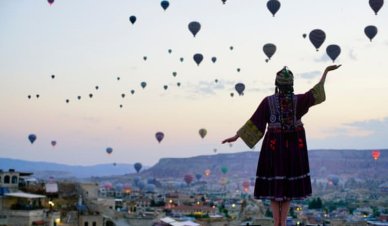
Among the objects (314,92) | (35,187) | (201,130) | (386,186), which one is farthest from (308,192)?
(386,186)

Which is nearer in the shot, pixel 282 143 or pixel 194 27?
pixel 282 143

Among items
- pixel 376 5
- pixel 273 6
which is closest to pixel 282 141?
pixel 273 6

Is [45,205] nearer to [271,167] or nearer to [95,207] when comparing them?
[95,207]

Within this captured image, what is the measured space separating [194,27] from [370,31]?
915cm

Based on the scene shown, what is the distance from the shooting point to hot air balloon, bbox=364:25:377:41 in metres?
29.9

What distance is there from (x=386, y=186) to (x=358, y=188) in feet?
34.6

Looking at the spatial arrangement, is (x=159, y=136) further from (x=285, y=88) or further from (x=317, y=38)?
(x=285, y=88)

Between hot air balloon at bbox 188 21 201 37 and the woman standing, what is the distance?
27.9 metres

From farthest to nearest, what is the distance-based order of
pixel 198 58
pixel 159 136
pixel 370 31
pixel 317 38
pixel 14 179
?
1. pixel 159 136
2. pixel 14 179
3. pixel 198 58
4. pixel 370 31
5. pixel 317 38

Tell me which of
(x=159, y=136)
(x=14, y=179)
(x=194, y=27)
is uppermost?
(x=194, y=27)

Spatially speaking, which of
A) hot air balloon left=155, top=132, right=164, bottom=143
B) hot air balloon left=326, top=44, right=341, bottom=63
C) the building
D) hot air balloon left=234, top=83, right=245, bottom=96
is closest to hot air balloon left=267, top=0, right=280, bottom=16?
hot air balloon left=326, top=44, right=341, bottom=63

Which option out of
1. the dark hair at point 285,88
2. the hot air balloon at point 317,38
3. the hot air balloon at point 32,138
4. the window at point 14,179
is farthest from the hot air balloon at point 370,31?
the hot air balloon at point 32,138

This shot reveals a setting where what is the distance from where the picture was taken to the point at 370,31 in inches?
1188

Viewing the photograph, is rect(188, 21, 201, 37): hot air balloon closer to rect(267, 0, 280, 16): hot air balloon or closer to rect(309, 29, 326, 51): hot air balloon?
rect(267, 0, 280, 16): hot air balloon
